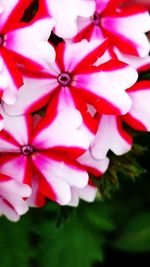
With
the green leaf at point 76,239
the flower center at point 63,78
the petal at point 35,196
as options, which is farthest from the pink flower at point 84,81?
the green leaf at point 76,239

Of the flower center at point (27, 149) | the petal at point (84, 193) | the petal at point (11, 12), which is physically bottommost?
the petal at point (84, 193)

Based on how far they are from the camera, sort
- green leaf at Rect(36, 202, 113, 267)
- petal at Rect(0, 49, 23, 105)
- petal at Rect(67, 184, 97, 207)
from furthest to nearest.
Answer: green leaf at Rect(36, 202, 113, 267), petal at Rect(67, 184, 97, 207), petal at Rect(0, 49, 23, 105)

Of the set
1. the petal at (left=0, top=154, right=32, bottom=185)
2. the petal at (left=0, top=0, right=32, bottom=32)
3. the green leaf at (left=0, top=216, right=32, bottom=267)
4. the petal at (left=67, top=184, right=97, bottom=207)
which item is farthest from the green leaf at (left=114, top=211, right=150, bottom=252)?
the petal at (left=0, top=0, right=32, bottom=32)

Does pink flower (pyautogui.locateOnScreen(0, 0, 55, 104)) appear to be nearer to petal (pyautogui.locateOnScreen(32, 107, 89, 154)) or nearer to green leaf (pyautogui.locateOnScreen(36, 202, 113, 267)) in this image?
petal (pyautogui.locateOnScreen(32, 107, 89, 154))

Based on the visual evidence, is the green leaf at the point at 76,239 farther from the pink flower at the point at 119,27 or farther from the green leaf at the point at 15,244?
the pink flower at the point at 119,27

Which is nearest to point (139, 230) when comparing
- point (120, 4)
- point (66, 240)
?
point (66, 240)

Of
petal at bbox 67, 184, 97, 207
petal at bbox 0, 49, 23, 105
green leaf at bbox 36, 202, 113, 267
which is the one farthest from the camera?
green leaf at bbox 36, 202, 113, 267

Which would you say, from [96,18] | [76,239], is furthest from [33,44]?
[76,239]
